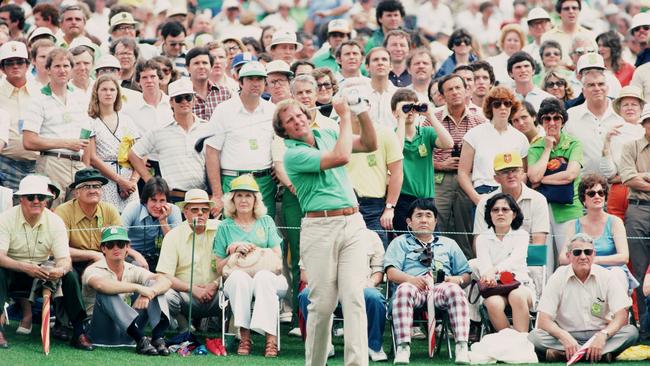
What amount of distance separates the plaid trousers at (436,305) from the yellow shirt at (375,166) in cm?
130

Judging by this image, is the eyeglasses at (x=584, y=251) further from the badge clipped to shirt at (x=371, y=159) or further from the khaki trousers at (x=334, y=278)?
the khaki trousers at (x=334, y=278)

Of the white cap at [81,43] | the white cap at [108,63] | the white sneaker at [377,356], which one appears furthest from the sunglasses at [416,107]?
the white cap at [81,43]

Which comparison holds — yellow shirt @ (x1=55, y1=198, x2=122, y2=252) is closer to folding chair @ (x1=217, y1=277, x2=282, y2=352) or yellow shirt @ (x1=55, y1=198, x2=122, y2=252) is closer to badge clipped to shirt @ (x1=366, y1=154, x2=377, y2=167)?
folding chair @ (x1=217, y1=277, x2=282, y2=352)

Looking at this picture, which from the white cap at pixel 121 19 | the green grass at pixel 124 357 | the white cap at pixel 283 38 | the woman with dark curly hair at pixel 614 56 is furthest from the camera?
the white cap at pixel 121 19

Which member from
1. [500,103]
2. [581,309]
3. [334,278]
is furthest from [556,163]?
[334,278]

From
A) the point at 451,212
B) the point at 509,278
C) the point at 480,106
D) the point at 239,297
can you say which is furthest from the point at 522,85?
the point at 239,297

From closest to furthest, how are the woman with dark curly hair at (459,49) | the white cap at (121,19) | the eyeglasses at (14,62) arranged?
1. the eyeglasses at (14,62)
2. the woman with dark curly hair at (459,49)
3. the white cap at (121,19)

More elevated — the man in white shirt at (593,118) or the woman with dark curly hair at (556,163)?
the man in white shirt at (593,118)

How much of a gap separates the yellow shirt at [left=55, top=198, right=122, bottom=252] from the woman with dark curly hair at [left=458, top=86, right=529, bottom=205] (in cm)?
328

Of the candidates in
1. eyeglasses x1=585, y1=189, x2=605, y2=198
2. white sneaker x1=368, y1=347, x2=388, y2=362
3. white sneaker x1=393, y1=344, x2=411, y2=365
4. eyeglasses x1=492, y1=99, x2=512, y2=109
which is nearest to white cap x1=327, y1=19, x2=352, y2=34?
eyeglasses x1=492, y1=99, x2=512, y2=109

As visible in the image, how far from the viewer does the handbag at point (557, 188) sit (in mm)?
14102

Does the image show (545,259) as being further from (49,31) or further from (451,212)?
(49,31)

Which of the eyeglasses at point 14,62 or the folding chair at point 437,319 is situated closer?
the folding chair at point 437,319

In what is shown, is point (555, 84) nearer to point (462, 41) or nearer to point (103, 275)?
point (462, 41)
